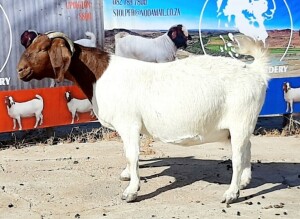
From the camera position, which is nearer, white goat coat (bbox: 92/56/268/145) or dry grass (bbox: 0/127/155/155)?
white goat coat (bbox: 92/56/268/145)

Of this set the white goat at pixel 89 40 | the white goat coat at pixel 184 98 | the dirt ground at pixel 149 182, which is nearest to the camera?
→ the dirt ground at pixel 149 182

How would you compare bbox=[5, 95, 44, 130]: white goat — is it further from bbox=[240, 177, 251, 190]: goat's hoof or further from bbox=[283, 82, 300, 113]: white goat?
bbox=[283, 82, 300, 113]: white goat

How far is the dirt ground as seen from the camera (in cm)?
683

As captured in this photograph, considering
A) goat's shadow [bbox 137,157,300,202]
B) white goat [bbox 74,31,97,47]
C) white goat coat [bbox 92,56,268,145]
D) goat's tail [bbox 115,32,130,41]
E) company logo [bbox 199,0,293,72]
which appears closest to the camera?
white goat coat [bbox 92,56,268,145]

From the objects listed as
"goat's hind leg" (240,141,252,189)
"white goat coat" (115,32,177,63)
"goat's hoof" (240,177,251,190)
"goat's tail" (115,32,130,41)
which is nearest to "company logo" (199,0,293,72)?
"white goat coat" (115,32,177,63)

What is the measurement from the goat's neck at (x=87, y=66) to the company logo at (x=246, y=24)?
352cm

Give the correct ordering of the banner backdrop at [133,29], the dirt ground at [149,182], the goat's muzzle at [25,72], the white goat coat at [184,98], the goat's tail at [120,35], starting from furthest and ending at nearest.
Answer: the goat's tail at [120,35], the banner backdrop at [133,29], the goat's muzzle at [25,72], the white goat coat at [184,98], the dirt ground at [149,182]

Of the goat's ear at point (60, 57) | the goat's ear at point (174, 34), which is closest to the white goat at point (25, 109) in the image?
the goat's ear at point (174, 34)

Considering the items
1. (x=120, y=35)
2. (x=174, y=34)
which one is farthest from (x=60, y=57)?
(x=174, y=34)

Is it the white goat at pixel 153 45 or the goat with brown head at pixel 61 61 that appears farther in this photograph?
the white goat at pixel 153 45

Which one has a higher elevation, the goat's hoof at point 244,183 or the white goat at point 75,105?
the white goat at point 75,105

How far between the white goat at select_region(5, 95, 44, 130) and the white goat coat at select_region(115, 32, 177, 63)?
1.43 m

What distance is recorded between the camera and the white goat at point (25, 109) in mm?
9602

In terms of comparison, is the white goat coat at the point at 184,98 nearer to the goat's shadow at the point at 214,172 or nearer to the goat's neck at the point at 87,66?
the goat's neck at the point at 87,66
